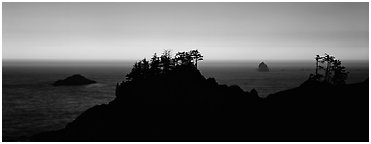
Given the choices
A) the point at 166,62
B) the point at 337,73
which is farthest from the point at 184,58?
the point at 337,73

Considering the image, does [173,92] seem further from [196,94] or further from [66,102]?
[66,102]

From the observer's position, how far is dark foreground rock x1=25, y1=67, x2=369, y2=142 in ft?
98.1

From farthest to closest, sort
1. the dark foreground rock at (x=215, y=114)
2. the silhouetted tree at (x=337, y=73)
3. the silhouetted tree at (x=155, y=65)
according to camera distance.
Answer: the silhouetted tree at (x=337, y=73) < the silhouetted tree at (x=155, y=65) < the dark foreground rock at (x=215, y=114)

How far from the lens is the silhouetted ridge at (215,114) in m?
29.9

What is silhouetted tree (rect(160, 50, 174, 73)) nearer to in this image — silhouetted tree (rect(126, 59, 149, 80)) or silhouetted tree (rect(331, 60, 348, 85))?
silhouetted tree (rect(126, 59, 149, 80))

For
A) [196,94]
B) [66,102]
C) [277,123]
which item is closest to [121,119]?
[196,94]

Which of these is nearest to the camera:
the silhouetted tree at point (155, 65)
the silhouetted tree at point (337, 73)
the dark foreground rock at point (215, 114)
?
the dark foreground rock at point (215, 114)

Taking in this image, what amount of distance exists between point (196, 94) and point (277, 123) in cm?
1159

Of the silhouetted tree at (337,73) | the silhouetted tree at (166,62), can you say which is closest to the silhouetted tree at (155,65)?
the silhouetted tree at (166,62)

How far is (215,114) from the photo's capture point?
3484cm

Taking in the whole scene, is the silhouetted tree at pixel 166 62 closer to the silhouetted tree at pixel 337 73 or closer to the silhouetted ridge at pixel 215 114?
the silhouetted ridge at pixel 215 114

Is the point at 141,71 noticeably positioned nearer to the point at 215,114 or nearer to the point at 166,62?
the point at 166,62

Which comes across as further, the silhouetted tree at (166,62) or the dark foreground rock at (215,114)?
the silhouetted tree at (166,62)

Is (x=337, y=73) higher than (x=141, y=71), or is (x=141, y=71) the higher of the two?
(x=141, y=71)
